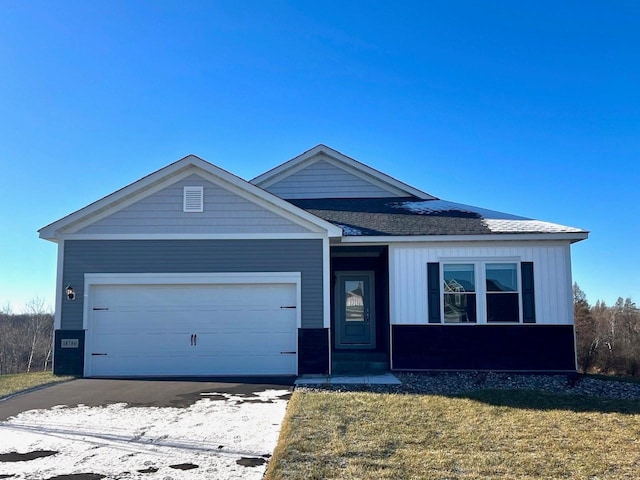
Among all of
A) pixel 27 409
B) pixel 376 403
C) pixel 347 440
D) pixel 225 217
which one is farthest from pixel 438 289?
pixel 27 409

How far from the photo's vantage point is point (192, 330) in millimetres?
11281

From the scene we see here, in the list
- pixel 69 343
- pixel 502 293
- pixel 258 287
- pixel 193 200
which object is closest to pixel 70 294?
pixel 69 343

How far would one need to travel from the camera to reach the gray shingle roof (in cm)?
1165

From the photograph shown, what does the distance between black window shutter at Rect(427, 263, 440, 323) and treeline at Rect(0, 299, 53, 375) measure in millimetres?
32855

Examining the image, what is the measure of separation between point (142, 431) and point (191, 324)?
4900 mm

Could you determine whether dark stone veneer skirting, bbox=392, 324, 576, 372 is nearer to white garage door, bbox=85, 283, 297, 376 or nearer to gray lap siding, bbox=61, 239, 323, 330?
gray lap siding, bbox=61, 239, 323, 330

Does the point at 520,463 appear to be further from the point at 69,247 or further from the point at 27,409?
the point at 69,247

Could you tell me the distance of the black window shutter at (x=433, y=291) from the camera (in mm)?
11555

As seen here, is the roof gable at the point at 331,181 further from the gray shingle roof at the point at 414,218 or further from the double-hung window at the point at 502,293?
the double-hung window at the point at 502,293

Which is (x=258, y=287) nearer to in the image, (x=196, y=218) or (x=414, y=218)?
(x=196, y=218)

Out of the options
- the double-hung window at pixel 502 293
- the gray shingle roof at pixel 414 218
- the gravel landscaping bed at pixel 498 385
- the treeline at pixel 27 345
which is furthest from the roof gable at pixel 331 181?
the treeline at pixel 27 345

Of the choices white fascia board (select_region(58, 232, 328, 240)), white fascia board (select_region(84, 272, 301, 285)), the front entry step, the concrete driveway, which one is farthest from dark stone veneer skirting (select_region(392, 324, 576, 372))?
the concrete driveway

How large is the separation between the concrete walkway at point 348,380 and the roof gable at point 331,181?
20.8ft

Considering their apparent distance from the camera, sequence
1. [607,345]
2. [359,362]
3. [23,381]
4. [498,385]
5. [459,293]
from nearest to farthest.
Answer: [498,385] < [23,381] < [459,293] < [359,362] < [607,345]
